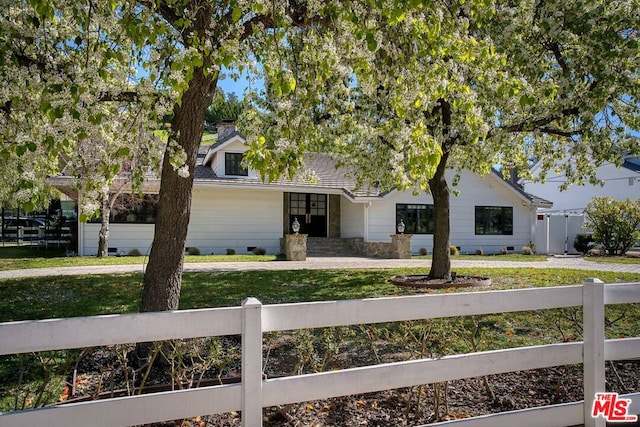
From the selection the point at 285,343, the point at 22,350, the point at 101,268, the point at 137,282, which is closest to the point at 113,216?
the point at 101,268

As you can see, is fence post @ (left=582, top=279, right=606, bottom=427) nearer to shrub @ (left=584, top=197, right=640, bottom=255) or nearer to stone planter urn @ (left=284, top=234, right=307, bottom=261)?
stone planter urn @ (left=284, top=234, right=307, bottom=261)

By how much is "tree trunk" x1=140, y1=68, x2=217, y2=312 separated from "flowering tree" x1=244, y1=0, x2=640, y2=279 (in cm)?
56

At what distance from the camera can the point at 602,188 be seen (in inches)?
1281

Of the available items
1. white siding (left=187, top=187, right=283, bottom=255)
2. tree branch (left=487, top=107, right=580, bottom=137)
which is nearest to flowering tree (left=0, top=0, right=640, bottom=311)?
tree branch (left=487, top=107, right=580, bottom=137)

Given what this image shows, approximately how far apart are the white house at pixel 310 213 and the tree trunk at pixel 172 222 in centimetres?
1333

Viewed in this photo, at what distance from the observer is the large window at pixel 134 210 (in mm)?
18641

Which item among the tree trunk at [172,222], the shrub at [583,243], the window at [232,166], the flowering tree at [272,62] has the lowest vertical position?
the shrub at [583,243]

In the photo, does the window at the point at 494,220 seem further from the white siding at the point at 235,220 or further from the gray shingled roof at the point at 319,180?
the white siding at the point at 235,220

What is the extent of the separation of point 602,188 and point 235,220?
82.7ft

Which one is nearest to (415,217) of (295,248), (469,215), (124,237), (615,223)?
(469,215)

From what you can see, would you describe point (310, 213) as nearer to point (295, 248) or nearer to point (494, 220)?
point (295, 248)

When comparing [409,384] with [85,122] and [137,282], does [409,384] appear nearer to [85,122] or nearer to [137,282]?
[85,122]

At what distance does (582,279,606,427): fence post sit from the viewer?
11.7 ft
